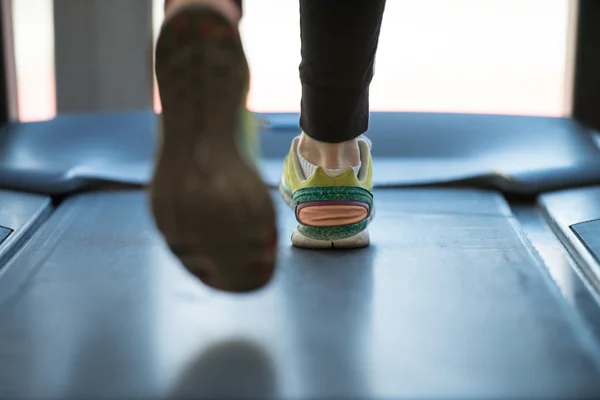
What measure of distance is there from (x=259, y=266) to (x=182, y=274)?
38 cm

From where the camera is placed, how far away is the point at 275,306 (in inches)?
44.1

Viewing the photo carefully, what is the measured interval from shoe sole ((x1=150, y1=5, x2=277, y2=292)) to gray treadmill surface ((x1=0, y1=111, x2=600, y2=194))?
104cm

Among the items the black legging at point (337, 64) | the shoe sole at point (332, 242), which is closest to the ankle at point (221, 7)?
the black legging at point (337, 64)

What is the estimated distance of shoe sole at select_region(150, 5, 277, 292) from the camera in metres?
0.87

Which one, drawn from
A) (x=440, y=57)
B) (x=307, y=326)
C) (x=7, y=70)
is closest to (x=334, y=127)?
(x=307, y=326)

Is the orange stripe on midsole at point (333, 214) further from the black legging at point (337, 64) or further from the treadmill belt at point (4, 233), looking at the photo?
the treadmill belt at point (4, 233)

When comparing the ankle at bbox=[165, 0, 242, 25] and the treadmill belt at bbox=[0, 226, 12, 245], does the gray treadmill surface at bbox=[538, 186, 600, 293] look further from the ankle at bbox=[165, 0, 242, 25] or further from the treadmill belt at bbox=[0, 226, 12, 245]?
the treadmill belt at bbox=[0, 226, 12, 245]

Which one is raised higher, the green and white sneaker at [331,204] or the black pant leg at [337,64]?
the black pant leg at [337,64]

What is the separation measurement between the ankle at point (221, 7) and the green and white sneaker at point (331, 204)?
46 centimetres

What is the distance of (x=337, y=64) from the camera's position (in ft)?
3.78

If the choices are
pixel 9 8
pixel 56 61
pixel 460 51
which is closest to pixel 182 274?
pixel 9 8

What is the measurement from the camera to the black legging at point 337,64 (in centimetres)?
110

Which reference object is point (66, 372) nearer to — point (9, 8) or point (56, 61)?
point (9, 8)

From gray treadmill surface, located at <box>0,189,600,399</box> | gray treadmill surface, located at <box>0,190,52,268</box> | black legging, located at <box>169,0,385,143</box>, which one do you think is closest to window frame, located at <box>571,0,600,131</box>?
gray treadmill surface, located at <box>0,189,600,399</box>
